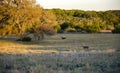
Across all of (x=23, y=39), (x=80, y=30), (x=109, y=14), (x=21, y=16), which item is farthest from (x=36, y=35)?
(x=109, y=14)

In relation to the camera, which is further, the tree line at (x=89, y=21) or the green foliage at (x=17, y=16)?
the tree line at (x=89, y=21)

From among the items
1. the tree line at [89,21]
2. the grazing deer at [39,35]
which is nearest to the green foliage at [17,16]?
the grazing deer at [39,35]

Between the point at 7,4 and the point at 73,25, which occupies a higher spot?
the point at 7,4

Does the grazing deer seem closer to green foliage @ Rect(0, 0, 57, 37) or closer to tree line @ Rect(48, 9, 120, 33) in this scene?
green foliage @ Rect(0, 0, 57, 37)

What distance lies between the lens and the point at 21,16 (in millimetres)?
55719

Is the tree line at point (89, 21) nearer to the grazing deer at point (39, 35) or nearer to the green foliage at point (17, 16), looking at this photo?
the grazing deer at point (39, 35)

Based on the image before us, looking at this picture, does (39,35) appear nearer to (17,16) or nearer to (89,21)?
(17,16)

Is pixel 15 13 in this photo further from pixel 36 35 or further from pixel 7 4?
pixel 36 35

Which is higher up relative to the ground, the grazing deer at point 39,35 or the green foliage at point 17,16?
the green foliage at point 17,16

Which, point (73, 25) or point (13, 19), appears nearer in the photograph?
point (13, 19)

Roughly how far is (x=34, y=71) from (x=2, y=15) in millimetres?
42911

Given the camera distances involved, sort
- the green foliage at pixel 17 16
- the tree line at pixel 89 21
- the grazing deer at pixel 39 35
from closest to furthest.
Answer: the green foliage at pixel 17 16 → the grazing deer at pixel 39 35 → the tree line at pixel 89 21

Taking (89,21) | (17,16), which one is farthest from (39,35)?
(89,21)

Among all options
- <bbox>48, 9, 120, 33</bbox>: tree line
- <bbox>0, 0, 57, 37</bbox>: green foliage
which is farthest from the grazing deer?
<bbox>48, 9, 120, 33</bbox>: tree line
